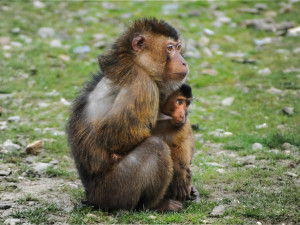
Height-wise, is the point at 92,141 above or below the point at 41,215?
above

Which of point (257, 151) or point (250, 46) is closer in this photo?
point (257, 151)

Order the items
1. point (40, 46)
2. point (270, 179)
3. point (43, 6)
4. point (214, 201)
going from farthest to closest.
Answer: point (43, 6) < point (40, 46) < point (270, 179) < point (214, 201)

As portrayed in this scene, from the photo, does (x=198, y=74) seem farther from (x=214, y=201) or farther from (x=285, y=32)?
(x=214, y=201)

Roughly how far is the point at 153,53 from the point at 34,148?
3.25 metres

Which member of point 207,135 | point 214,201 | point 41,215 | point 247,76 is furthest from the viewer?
point 247,76

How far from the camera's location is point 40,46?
13.9 meters

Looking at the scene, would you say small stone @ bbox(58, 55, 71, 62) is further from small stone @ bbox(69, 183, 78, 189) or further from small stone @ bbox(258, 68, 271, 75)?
small stone @ bbox(69, 183, 78, 189)

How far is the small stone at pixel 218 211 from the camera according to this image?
6355mm

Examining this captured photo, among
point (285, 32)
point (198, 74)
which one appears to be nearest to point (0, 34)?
point (198, 74)

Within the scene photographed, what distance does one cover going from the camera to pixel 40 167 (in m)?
8.10

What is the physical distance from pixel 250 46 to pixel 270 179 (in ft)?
25.3

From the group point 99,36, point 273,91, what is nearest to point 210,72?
point 273,91

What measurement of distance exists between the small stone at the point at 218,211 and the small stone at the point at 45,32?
975 centimetres

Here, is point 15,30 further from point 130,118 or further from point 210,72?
point 130,118
